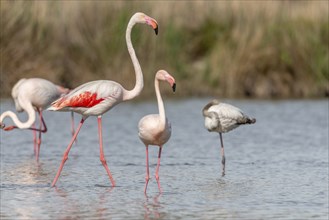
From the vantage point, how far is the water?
8.84 metres

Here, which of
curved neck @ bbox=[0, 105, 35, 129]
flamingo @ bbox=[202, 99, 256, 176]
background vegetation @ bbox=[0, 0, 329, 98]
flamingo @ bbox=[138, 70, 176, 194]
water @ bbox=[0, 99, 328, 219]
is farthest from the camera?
background vegetation @ bbox=[0, 0, 329, 98]

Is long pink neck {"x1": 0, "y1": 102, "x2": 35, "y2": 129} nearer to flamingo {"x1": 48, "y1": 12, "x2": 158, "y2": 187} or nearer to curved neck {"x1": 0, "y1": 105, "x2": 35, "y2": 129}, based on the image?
curved neck {"x1": 0, "y1": 105, "x2": 35, "y2": 129}

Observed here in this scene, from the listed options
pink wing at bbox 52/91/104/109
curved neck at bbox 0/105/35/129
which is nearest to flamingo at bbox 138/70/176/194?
pink wing at bbox 52/91/104/109

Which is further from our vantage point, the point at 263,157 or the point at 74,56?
the point at 74,56

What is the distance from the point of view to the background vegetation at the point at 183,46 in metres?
20.1

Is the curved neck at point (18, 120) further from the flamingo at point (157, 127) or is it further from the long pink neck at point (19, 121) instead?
the flamingo at point (157, 127)

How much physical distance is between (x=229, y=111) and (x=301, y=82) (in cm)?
906

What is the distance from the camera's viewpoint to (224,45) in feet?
70.1

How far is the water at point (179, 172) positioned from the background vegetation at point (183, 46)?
2258mm

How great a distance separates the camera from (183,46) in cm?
2145

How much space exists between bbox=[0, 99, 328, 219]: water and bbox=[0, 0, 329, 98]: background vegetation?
2258 millimetres

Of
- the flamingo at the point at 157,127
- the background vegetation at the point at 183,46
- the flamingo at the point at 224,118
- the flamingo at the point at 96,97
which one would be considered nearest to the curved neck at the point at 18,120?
the flamingo at the point at 96,97

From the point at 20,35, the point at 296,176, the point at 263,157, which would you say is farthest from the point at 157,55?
Result: the point at 296,176

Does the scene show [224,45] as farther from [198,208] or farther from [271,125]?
[198,208]
